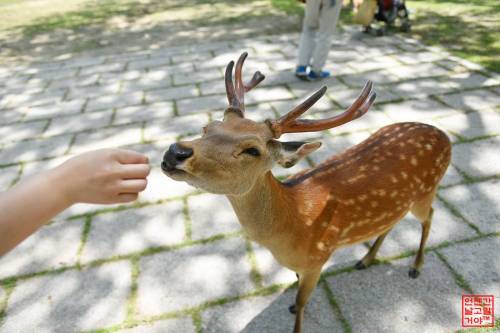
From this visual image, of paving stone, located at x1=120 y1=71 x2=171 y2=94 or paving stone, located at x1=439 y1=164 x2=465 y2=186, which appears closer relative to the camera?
paving stone, located at x1=439 y1=164 x2=465 y2=186

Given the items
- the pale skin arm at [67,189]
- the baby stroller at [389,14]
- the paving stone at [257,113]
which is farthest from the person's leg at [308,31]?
the pale skin arm at [67,189]

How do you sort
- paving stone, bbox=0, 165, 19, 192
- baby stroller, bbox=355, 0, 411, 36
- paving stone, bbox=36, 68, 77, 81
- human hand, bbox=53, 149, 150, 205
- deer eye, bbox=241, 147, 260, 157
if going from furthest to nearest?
baby stroller, bbox=355, 0, 411, 36 → paving stone, bbox=36, 68, 77, 81 → paving stone, bbox=0, 165, 19, 192 → deer eye, bbox=241, 147, 260, 157 → human hand, bbox=53, 149, 150, 205

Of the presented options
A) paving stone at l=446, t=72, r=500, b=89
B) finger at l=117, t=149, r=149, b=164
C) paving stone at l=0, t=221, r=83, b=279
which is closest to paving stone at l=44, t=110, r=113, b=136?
paving stone at l=0, t=221, r=83, b=279

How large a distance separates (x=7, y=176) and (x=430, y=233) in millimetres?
4246

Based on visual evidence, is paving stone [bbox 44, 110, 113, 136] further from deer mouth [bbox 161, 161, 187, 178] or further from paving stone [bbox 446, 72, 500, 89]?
paving stone [bbox 446, 72, 500, 89]

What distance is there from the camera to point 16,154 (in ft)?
14.5

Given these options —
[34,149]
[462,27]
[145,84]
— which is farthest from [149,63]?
[462,27]

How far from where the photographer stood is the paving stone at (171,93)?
17.9 ft

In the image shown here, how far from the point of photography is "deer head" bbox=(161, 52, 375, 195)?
1619 millimetres

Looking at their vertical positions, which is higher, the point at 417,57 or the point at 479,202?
the point at 417,57

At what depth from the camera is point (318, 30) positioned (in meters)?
5.39

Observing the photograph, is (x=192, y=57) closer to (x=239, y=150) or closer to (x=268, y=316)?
(x=268, y=316)

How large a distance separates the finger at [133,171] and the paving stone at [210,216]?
1.53 m

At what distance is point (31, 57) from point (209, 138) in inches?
307
